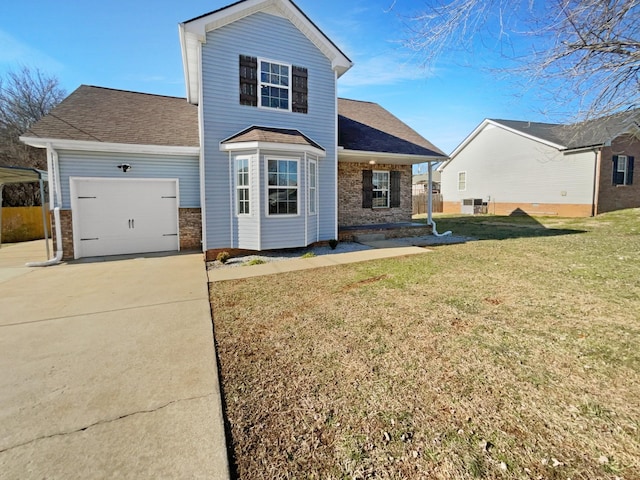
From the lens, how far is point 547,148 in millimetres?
19625

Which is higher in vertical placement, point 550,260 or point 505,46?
point 505,46

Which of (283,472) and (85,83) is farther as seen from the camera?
(85,83)

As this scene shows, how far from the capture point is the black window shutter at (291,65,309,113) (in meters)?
9.54

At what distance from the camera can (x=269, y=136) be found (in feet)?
27.9

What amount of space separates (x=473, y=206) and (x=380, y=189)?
14931 millimetres

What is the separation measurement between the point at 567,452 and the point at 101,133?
11.2 metres

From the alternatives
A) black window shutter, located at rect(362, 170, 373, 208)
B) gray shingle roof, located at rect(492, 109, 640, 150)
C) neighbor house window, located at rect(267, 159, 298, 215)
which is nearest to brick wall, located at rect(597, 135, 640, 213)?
gray shingle roof, located at rect(492, 109, 640, 150)

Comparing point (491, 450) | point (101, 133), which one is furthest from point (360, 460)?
point (101, 133)

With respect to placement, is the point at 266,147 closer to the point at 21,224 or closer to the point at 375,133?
the point at 375,133

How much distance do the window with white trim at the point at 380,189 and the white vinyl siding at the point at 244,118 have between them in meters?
4.46

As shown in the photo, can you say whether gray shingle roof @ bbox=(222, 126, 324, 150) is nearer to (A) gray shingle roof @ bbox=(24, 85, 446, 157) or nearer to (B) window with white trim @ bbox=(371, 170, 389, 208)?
(A) gray shingle roof @ bbox=(24, 85, 446, 157)

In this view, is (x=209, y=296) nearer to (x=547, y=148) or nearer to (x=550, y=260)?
(x=550, y=260)

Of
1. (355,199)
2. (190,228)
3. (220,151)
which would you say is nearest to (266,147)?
(220,151)

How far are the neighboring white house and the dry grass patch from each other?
41.3 ft
